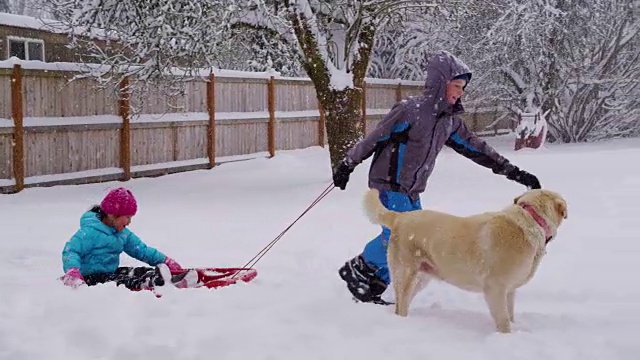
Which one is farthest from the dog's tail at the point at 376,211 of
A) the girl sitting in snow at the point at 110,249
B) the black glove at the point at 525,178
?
the girl sitting in snow at the point at 110,249

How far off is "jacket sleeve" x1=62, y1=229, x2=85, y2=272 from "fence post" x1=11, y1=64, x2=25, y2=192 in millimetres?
6758

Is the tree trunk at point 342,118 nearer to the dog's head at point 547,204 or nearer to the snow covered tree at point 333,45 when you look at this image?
the snow covered tree at point 333,45

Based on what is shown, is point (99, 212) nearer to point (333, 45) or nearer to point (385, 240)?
point (385, 240)

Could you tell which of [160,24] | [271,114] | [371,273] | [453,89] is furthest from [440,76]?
[271,114]

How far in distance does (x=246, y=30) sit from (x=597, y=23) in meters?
11.6

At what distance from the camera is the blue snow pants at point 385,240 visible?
4797 mm

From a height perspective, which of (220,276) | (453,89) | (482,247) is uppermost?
(453,89)

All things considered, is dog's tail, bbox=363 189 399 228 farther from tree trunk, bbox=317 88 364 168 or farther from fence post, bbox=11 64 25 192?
fence post, bbox=11 64 25 192

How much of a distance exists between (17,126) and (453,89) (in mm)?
8538

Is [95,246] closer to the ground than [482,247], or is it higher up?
closer to the ground

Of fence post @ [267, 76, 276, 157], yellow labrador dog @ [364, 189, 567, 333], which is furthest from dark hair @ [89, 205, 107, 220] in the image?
fence post @ [267, 76, 276, 157]

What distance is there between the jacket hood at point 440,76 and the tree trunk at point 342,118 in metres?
7.06

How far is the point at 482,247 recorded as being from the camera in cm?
397

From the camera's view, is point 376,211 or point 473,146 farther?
point 473,146
